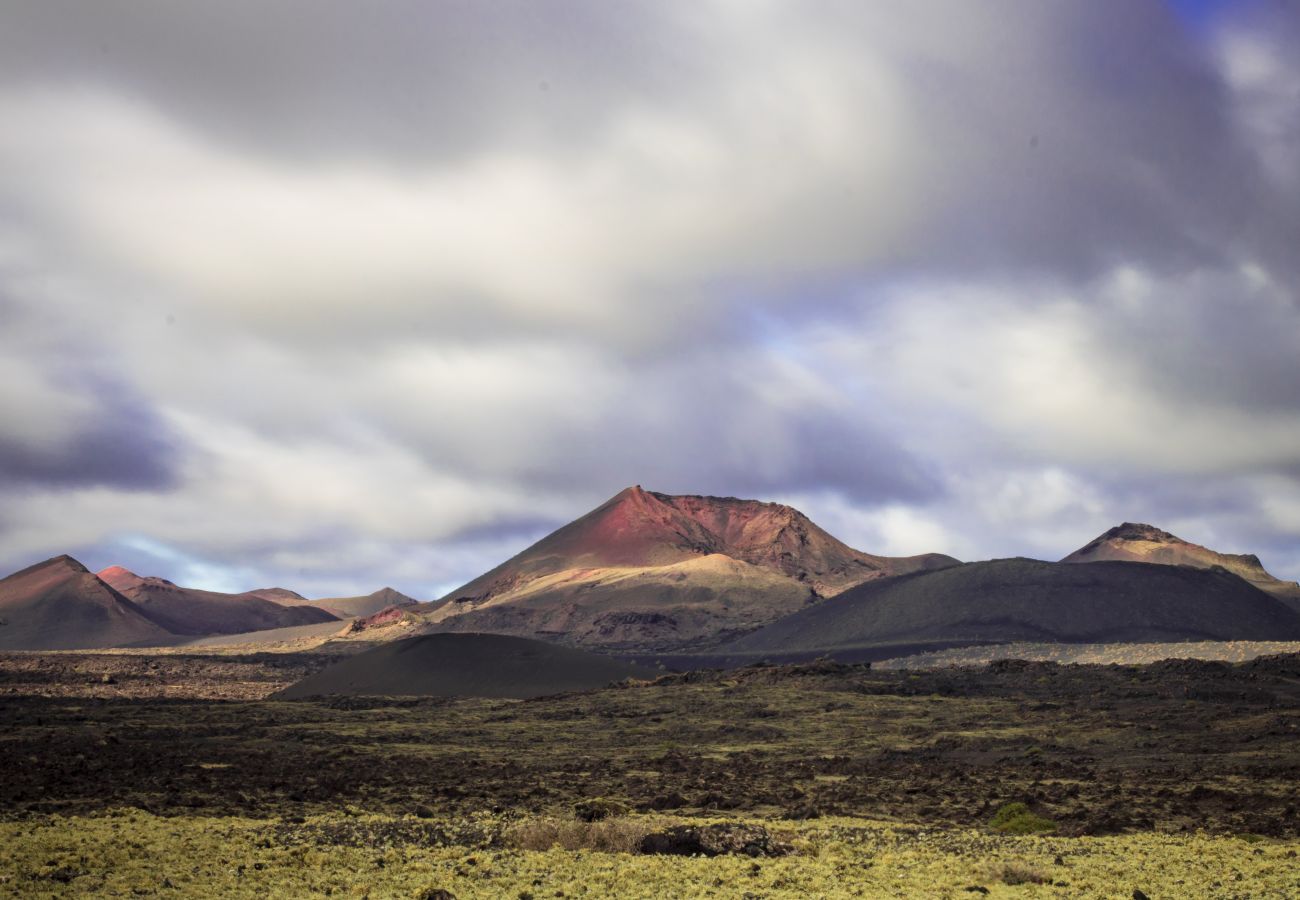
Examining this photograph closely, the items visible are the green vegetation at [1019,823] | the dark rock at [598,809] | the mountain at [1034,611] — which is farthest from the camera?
the mountain at [1034,611]

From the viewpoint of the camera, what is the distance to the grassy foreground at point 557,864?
21.1 meters

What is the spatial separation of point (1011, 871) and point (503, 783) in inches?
817

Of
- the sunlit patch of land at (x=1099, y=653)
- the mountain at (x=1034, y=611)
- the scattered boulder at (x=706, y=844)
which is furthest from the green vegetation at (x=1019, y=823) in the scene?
the mountain at (x=1034, y=611)

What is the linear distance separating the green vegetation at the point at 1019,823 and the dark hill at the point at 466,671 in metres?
64.9

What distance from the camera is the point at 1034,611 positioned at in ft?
487

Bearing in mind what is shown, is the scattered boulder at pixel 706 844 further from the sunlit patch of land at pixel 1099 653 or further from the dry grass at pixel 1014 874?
the sunlit patch of land at pixel 1099 653

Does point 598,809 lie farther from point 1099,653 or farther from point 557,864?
point 1099,653

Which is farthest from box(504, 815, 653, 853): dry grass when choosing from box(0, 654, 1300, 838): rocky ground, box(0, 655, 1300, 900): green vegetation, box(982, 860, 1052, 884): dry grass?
box(982, 860, 1052, 884): dry grass

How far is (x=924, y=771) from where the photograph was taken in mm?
44188

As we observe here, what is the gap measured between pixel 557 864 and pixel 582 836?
232 centimetres

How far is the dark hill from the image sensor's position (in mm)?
96625

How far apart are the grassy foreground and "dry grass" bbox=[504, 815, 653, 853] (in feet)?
1.60

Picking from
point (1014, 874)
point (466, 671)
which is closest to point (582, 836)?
point (1014, 874)

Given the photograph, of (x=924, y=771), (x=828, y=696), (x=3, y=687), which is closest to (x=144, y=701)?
(x=3, y=687)
